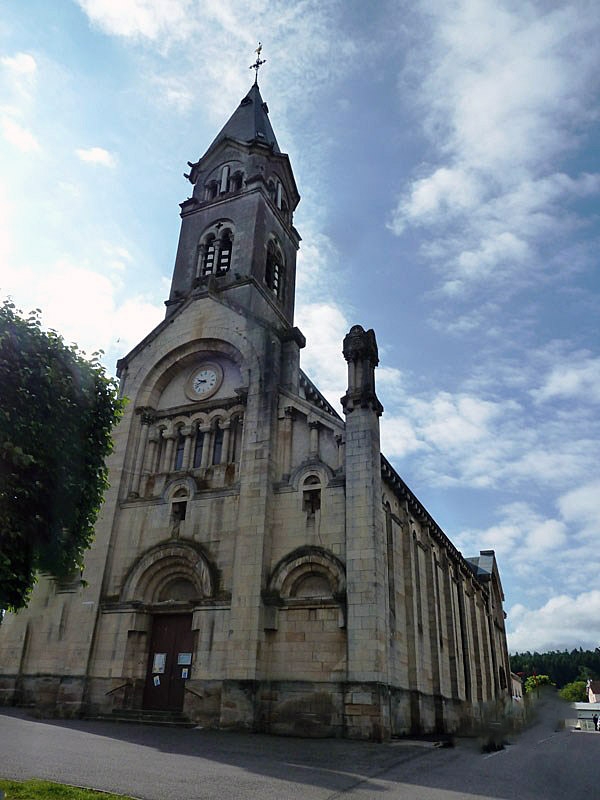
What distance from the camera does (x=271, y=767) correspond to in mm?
12180

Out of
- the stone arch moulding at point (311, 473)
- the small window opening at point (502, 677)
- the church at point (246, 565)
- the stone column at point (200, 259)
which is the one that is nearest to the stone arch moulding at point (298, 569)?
the church at point (246, 565)

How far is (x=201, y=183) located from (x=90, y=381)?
25.0 metres

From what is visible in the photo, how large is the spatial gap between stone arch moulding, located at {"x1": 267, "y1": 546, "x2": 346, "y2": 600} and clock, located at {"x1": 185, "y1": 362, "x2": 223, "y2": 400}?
950 centimetres

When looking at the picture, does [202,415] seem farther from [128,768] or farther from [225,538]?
[128,768]

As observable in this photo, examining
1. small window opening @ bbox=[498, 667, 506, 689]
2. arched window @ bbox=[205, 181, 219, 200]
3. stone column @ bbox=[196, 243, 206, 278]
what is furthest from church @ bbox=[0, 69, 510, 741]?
Result: small window opening @ bbox=[498, 667, 506, 689]

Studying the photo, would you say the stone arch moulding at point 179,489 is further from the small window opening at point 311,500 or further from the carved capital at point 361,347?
the carved capital at point 361,347

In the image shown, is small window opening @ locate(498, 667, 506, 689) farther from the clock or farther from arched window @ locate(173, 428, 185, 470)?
the clock

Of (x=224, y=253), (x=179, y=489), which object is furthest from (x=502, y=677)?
(x=224, y=253)

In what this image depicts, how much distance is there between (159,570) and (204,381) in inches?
358

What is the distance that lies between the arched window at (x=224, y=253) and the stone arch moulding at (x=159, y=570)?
1585cm

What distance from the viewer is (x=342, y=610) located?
828 inches

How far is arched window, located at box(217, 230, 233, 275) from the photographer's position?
33753mm

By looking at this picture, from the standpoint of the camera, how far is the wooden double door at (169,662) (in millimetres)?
23234

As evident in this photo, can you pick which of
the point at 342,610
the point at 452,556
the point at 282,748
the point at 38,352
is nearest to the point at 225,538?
the point at 342,610
